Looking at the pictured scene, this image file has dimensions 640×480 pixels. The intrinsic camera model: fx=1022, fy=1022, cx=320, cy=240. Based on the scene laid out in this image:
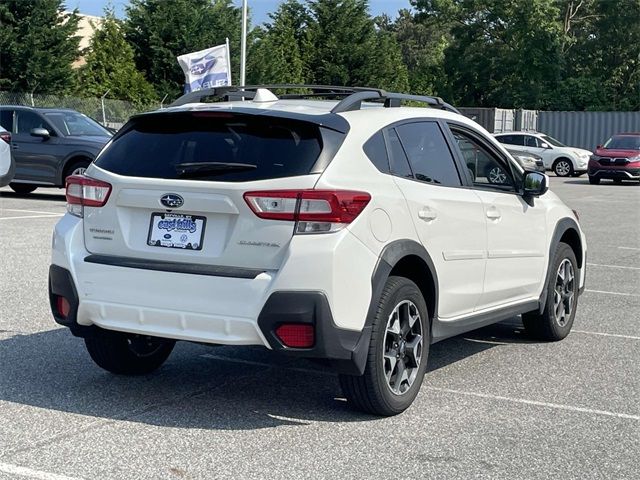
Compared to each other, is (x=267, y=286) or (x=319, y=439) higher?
(x=267, y=286)

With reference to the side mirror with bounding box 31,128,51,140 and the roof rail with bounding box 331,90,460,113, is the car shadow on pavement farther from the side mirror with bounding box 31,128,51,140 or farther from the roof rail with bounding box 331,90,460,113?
the side mirror with bounding box 31,128,51,140

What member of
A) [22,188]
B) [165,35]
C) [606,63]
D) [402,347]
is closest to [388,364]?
[402,347]

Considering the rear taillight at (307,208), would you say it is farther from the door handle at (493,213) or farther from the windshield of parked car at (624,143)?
the windshield of parked car at (624,143)

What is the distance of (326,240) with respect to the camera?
4.99 meters

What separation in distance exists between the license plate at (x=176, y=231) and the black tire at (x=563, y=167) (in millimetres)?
32406

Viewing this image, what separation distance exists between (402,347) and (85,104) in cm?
3107

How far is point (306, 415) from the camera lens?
552cm

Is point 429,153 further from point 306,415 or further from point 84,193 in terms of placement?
point 84,193

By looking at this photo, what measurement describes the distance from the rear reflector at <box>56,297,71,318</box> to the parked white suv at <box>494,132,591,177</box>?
103 ft

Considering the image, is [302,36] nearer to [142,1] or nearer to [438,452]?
[142,1]

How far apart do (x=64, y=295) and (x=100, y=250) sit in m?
0.32

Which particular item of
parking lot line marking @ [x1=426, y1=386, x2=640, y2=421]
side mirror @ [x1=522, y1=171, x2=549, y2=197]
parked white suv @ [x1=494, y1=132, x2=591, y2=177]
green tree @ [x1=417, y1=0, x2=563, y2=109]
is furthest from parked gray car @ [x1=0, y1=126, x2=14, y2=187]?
green tree @ [x1=417, y1=0, x2=563, y2=109]

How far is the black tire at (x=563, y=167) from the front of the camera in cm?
3631

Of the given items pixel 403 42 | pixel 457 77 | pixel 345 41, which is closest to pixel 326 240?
pixel 345 41
